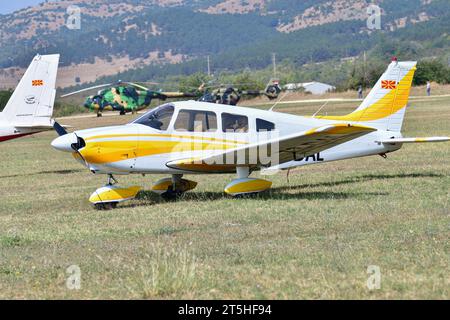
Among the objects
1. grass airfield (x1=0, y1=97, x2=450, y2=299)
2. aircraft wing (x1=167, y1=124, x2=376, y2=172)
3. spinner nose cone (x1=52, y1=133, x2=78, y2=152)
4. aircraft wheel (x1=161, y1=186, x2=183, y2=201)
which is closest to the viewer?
grass airfield (x1=0, y1=97, x2=450, y2=299)

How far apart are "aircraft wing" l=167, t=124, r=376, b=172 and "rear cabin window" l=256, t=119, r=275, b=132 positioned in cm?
55

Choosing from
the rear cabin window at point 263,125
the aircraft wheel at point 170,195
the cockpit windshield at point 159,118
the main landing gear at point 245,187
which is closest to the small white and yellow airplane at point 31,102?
the aircraft wheel at point 170,195

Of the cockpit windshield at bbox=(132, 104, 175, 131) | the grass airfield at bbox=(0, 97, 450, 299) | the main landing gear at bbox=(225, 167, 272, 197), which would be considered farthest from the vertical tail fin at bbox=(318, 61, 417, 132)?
the cockpit windshield at bbox=(132, 104, 175, 131)

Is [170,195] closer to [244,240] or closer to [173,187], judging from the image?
[173,187]

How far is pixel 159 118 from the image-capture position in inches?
527

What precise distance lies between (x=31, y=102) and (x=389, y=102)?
377 inches

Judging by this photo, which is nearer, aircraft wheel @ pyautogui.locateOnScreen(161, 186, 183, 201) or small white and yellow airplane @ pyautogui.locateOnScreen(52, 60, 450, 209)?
small white and yellow airplane @ pyautogui.locateOnScreen(52, 60, 450, 209)

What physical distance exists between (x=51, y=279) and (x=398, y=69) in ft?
30.9

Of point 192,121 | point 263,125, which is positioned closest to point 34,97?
point 192,121

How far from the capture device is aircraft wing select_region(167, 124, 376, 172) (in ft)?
40.5

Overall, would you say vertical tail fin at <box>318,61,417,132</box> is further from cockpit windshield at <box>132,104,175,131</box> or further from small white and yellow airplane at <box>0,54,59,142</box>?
small white and yellow airplane at <box>0,54,59,142</box>

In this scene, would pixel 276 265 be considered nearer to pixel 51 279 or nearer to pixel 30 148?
pixel 51 279

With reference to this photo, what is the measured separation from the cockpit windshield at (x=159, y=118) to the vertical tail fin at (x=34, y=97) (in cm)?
785

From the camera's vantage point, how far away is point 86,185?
17.3 m
